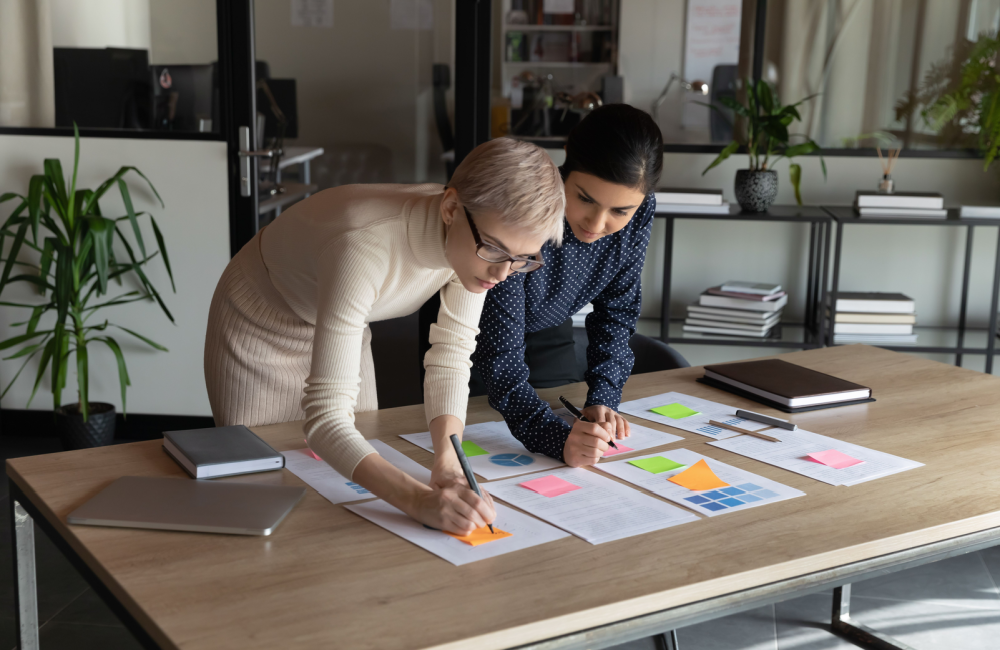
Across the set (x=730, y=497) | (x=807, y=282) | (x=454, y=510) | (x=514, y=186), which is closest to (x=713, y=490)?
(x=730, y=497)

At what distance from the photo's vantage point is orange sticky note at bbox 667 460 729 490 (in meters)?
1.54

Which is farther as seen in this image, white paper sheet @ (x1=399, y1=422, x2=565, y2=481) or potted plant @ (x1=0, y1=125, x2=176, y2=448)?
potted plant @ (x1=0, y1=125, x2=176, y2=448)

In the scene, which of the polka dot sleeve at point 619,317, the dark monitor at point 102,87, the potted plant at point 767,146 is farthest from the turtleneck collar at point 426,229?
the dark monitor at point 102,87

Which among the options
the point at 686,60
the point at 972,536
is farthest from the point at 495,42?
the point at 972,536

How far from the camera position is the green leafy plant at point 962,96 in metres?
3.73

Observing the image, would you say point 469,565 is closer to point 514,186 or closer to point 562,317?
point 514,186

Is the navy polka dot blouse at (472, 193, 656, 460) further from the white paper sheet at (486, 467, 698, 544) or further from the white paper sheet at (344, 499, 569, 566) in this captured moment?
the white paper sheet at (344, 499, 569, 566)

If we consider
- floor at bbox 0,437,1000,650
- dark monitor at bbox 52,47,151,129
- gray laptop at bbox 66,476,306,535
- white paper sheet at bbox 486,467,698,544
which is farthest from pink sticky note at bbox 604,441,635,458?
dark monitor at bbox 52,47,151,129

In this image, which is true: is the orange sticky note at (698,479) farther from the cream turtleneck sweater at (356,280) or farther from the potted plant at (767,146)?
the potted plant at (767,146)

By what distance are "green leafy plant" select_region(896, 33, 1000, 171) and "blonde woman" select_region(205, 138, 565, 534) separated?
9.67 ft

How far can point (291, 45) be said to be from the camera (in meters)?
3.70

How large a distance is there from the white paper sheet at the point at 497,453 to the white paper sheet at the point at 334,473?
0.24 feet

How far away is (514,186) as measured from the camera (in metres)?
Answer: 1.34

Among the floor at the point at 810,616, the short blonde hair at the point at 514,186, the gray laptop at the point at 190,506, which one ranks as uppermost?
the short blonde hair at the point at 514,186
